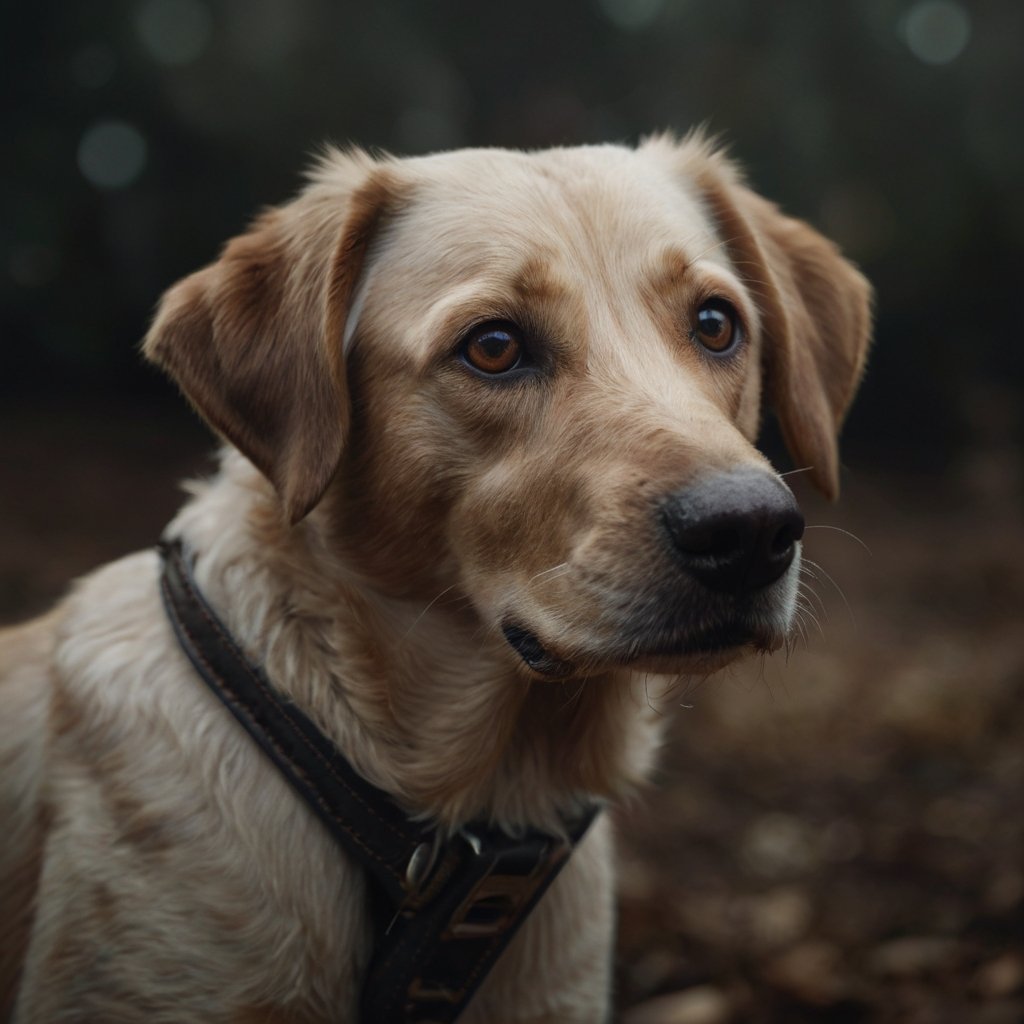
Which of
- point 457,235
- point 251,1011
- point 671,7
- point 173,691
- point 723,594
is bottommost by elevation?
point 251,1011

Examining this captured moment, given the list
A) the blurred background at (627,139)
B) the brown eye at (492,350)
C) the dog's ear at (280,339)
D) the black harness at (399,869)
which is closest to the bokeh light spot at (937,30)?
the blurred background at (627,139)

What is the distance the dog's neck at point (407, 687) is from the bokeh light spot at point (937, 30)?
21.2 feet

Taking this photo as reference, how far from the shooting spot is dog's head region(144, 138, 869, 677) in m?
2.37

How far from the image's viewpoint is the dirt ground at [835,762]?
12.8 feet

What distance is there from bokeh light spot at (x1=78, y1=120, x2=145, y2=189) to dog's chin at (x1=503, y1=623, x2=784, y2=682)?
6282 mm

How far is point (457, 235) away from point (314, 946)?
1675 mm

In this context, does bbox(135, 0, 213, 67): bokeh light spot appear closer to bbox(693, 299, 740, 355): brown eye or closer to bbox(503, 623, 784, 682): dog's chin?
bbox(693, 299, 740, 355): brown eye

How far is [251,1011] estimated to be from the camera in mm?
2568

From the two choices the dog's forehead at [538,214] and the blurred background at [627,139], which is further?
the blurred background at [627,139]

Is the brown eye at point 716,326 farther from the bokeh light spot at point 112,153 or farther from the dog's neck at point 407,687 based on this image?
the bokeh light spot at point 112,153

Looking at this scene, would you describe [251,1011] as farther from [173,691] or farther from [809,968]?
[809,968]

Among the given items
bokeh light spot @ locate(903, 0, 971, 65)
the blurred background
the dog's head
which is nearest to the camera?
the dog's head

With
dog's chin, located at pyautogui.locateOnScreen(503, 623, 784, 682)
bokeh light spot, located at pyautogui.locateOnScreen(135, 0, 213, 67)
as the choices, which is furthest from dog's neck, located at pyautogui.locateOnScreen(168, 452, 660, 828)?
bokeh light spot, located at pyautogui.locateOnScreen(135, 0, 213, 67)

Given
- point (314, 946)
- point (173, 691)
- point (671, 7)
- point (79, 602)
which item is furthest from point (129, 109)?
point (314, 946)
